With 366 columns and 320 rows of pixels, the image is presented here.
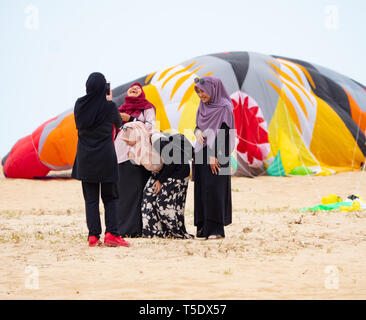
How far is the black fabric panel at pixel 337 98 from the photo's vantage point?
1597 cm

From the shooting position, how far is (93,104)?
195 inches

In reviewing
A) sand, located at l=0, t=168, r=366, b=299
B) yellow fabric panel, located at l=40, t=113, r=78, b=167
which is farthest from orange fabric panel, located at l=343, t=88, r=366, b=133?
sand, located at l=0, t=168, r=366, b=299

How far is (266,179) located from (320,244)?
8689mm

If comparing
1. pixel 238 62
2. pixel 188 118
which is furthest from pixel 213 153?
pixel 238 62

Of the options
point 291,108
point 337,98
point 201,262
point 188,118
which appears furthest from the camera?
point 337,98

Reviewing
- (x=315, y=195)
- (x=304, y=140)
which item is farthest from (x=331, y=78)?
(x=315, y=195)

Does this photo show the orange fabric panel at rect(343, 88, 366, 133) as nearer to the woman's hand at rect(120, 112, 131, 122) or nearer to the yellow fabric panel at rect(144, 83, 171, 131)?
the yellow fabric panel at rect(144, 83, 171, 131)

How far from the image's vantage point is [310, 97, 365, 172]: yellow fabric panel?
1532 centimetres

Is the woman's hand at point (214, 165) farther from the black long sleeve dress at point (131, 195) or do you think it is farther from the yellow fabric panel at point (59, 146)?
the yellow fabric panel at point (59, 146)

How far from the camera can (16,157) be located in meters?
15.5

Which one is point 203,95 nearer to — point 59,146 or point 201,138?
point 201,138

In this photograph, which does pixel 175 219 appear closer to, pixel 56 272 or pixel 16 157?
pixel 56 272

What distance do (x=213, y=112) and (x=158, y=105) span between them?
9.13 m

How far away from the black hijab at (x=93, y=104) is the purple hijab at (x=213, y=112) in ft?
3.56
